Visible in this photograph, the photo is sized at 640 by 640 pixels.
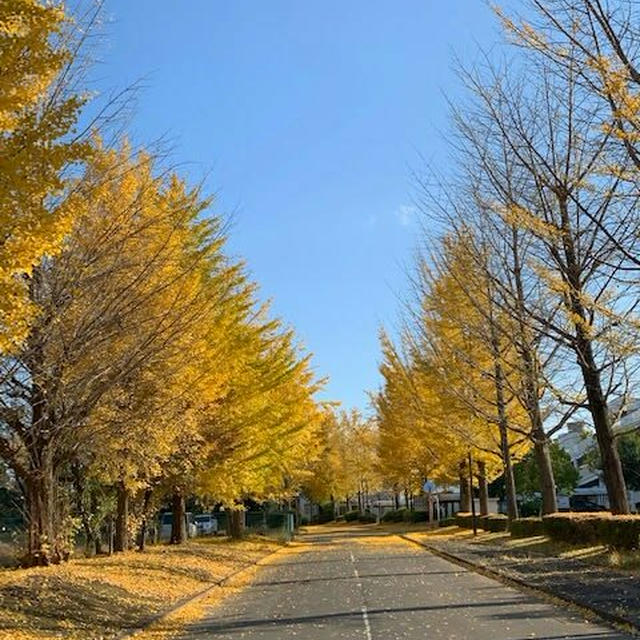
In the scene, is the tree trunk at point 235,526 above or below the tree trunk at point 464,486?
below

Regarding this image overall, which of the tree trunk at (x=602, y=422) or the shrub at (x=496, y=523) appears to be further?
the shrub at (x=496, y=523)

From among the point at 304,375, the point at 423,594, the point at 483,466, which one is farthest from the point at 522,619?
the point at 483,466

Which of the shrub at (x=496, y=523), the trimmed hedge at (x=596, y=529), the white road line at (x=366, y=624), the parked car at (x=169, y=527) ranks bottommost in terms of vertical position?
the white road line at (x=366, y=624)

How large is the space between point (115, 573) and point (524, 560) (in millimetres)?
9321

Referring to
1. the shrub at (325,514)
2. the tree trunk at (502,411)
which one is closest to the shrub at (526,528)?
the tree trunk at (502,411)

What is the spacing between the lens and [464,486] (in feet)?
156

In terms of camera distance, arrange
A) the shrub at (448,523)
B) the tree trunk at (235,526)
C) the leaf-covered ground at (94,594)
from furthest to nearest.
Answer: the shrub at (448,523)
the tree trunk at (235,526)
the leaf-covered ground at (94,594)

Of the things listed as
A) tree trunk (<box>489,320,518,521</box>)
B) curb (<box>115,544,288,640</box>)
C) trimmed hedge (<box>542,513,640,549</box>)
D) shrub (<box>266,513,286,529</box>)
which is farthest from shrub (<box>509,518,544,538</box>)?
shrub (<box>266,513,286,529</box>)

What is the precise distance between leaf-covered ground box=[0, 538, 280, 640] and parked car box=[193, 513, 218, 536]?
2859 cm

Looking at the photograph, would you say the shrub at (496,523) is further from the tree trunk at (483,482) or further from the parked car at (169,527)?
the parked car at (169,527)

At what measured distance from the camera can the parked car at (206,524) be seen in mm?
47506

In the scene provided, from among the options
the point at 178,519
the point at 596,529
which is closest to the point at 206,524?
the point at 178,519

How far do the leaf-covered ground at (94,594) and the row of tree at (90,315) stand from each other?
132cm

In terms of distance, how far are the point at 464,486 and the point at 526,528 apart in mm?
21049
